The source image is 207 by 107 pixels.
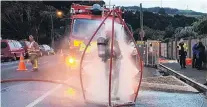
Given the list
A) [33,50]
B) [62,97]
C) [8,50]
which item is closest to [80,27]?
[33,50]

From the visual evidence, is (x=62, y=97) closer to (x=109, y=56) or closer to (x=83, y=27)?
(x=109, y=56)

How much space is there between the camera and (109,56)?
978cm

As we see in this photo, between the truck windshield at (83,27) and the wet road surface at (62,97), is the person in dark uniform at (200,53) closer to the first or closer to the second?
the truck windshield at (83,27)

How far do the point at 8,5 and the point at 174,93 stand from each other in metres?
45.5

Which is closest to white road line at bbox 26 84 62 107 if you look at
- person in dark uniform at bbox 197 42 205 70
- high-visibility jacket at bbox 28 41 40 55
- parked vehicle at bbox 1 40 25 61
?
high-visibility jacket at bbox 28 41 40 55

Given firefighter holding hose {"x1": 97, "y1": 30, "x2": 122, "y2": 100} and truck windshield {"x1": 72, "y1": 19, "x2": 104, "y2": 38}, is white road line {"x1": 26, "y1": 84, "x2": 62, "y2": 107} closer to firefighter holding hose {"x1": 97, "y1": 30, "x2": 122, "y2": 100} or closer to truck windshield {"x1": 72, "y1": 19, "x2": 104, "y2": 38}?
firefighter holding hose {"x1": 97, "y1": 30, "x2": 122, "y2": 100}

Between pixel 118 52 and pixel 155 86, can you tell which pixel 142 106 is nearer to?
pixel 118 52

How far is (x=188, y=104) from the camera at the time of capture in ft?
36.5

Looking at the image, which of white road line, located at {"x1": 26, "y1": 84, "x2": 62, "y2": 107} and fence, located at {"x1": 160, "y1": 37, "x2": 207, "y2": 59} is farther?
fence, located at {"x1": 160, "y1": 37, "x2": 207, "y2": 59}

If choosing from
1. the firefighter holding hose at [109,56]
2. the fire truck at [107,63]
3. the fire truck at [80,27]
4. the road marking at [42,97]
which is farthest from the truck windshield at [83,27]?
the firefighter holding hose at [109,56]

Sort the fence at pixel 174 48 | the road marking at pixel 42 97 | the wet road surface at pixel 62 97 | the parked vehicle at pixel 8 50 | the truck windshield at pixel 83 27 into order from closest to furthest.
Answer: the road marking at pixel 42 97, the wet road surface at pixel 62 97, the truck windshield at pixel 83 27, the fence at pixel 174 48, the parked vehicle at pixel 8 50

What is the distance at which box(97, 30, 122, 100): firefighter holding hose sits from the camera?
32.1 feet

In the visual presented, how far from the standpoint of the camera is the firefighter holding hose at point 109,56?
977 cm

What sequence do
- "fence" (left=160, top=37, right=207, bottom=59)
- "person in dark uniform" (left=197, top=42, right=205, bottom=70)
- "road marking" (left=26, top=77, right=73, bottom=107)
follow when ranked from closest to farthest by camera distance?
"road marking" (left=26, top=77, right=73, bottom=107) < "person in dark uniform" (left=197, top=42, right=205, bottom=70) < "fence" (left=160, top=37, right=207, bottom=59)
